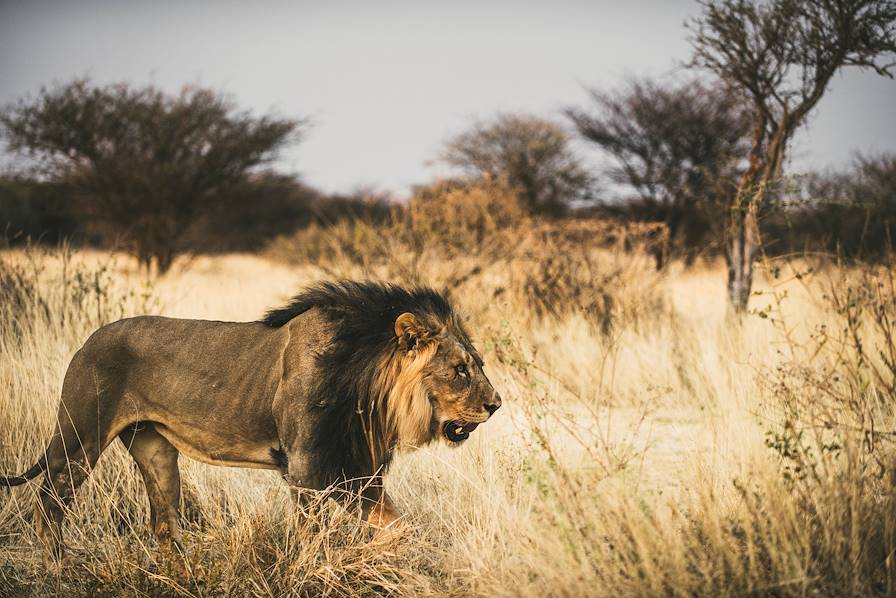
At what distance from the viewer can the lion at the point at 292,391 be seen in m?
3.40

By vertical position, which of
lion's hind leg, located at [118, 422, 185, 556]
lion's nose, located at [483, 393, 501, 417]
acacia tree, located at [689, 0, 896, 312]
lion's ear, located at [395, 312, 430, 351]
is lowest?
lion's hind leg, located at [118, 422, 185, 556]

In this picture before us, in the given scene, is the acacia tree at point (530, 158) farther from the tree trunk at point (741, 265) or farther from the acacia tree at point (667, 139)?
the tree trunk at point (741, 265)

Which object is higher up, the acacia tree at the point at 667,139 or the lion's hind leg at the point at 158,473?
the acacia tree at the point at 667,139

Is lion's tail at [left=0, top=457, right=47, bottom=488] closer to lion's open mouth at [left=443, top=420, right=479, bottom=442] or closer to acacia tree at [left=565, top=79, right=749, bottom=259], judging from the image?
lion's open mouth at [left=443, top=420, right=479, bottom=442]

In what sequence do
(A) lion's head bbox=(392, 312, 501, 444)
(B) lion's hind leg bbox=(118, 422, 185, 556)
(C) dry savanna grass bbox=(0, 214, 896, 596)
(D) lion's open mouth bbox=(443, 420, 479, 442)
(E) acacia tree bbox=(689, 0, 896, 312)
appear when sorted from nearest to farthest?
(C) dry savanna grass bbox=(0, 214, 896, 596) → (A) lion's head bbox=(392, 312, 501, 444) → (D) lion's open mouth bbox=(443, 420, 479, 442) → (B) lion's hind leg bbox=(118, 422, 185, 556) → (E) acacia tree bbox=(689, 0, 896, 312)

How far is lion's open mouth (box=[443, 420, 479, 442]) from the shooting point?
3617mm

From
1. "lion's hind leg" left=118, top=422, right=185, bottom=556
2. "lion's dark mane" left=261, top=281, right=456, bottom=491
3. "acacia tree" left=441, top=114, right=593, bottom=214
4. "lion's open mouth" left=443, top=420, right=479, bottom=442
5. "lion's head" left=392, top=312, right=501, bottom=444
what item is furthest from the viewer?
"acacia tree" left=441, top=114, right=593, bottom=214

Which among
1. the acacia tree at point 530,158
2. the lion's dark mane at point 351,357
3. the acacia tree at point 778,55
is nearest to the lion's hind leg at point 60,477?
the lion's dark mane at point 351,357

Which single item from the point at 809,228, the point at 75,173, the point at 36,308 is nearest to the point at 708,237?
the point at 809,228

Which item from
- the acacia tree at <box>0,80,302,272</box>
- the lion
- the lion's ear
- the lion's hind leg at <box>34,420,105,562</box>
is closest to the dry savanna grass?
the lion's hind leg at <box>34,420,105,562</box>

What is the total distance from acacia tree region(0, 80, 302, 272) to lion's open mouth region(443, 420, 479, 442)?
15.3 meters

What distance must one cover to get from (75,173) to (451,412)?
17793mm

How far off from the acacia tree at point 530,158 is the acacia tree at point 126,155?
32.8 feet

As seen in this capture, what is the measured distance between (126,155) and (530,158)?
555 inches
